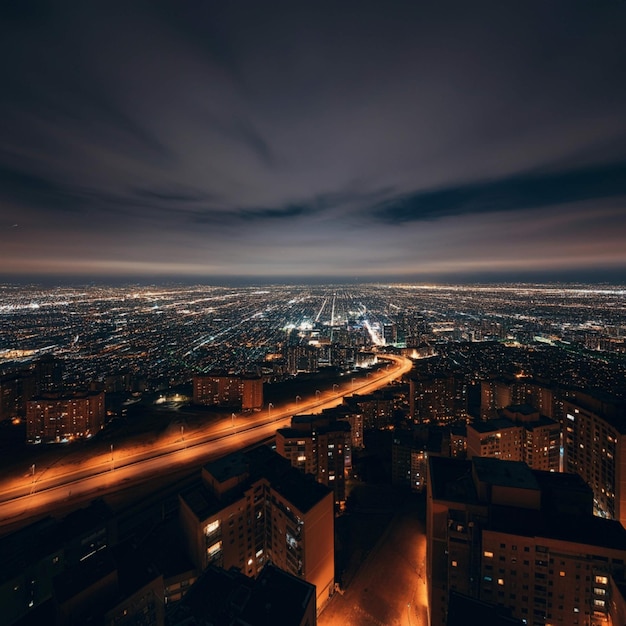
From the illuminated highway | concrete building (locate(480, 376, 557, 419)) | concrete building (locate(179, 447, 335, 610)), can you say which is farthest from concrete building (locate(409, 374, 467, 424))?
concrete building (locate(179, 447, 335, 610))

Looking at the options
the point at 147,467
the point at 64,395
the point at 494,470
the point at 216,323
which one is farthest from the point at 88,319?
the point at 494,470

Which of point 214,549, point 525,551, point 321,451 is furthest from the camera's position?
point 321,451

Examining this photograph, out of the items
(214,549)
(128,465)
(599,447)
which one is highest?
(599,447)

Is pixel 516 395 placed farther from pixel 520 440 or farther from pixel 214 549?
pixel 214 549

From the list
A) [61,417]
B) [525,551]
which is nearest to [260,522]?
[525,551]

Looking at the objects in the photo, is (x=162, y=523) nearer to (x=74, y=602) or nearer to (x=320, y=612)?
(x=74, y=602)

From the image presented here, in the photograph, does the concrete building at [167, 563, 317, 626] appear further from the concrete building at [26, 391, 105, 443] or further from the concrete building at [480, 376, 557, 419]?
the concrete building at [480, 376, 557, 419]
